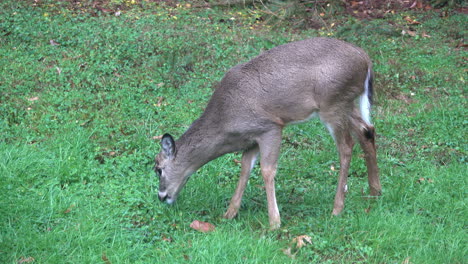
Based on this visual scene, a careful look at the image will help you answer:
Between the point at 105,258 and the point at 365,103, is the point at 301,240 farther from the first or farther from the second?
the point at 365,103

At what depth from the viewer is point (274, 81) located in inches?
214

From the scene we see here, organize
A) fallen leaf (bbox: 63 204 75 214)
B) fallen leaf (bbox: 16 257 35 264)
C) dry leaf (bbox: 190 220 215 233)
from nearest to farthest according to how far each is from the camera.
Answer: fallen leaf (bbox: 16 257 35 264), dry leaf (bbox: 190 220 215 233), fallen leaf (bbox: 63 204 75 214)

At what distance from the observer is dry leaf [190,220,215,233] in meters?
5.17

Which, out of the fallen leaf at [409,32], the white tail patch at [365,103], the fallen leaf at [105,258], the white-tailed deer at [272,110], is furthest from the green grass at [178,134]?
the white tail patch at [365,103]

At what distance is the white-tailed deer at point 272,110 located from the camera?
213 inches

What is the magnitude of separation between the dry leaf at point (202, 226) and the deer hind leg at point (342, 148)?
1175mm

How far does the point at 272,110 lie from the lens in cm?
541

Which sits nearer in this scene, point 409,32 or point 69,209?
point 69,209

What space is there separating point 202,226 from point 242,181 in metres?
0.68

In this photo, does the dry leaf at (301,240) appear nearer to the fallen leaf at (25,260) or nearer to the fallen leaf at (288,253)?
the fallen leaf at (288,253)

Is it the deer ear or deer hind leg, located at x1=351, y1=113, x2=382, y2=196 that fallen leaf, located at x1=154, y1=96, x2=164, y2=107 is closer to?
the deer ear

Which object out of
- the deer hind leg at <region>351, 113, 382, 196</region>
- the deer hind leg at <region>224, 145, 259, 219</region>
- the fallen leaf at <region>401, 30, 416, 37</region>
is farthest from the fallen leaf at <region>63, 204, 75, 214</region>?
the fallen leaf at <region>401, 30, 416, 37</region>

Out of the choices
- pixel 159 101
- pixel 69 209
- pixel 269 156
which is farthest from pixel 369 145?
pixel 159 101

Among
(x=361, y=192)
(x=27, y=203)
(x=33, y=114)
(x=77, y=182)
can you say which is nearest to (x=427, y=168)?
(x=361, y=192)
